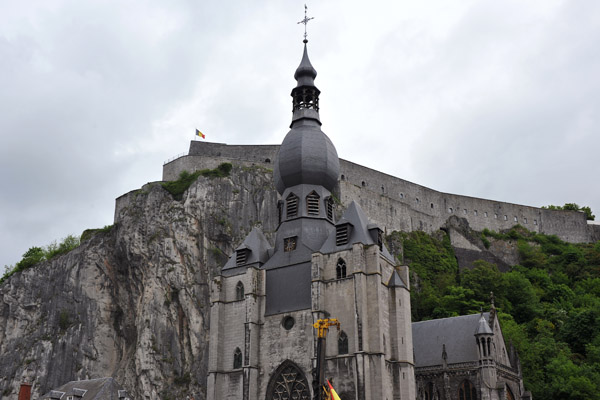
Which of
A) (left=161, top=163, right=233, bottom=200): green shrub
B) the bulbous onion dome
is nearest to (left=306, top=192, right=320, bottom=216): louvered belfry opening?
the bulbous onion dome

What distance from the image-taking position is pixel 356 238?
27438mm

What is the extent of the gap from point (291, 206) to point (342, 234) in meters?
3.17

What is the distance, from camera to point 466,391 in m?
30.7

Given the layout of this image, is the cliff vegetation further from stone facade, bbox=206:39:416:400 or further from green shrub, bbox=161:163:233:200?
green shrub, bbox=161:163:233:200

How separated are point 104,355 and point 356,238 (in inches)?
957

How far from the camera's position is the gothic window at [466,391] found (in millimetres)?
30484

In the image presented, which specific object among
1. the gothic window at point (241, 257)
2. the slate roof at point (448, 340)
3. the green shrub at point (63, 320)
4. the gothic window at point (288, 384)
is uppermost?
the green shrub at point (63, 320)

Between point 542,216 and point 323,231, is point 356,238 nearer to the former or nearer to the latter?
point 323,231

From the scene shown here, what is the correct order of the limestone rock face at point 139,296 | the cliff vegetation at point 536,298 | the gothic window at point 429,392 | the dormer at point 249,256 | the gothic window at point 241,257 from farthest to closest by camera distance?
the limestone rock face at point 139,296 → the cliff vegetation at point 536,298 → the gothic window at point 429,392 → the gothic window at point 241,257 → the dormer at point 249,256

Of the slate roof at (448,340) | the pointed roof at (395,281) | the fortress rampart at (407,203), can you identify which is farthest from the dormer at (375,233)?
the fortress rampart at (407,203)

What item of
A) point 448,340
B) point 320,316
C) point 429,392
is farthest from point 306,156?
point 429,392

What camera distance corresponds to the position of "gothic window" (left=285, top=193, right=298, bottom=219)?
29828mm

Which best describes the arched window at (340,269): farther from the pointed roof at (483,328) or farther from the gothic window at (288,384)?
the pointed roof at (483,328)

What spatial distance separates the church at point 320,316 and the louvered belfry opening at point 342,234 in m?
0.04
